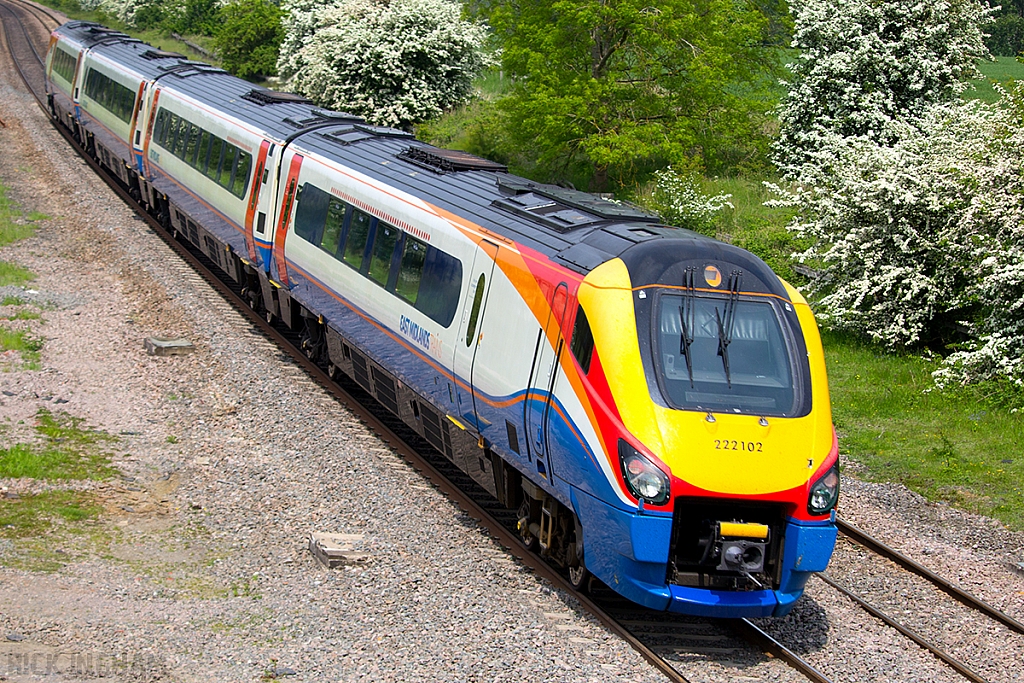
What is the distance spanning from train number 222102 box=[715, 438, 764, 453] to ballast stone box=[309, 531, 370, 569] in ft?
11.0

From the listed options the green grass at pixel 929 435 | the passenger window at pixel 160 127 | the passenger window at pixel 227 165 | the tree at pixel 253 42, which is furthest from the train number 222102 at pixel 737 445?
the tree at pixel 253 42

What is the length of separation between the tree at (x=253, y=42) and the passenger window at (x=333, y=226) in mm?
28745

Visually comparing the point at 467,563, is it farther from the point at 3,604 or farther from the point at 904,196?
the point at 904,196

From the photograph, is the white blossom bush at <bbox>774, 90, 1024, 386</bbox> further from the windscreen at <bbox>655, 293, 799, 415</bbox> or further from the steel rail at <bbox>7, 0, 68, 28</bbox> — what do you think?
the steel rail at <bbox>7, 0, 68, 28</bbox>

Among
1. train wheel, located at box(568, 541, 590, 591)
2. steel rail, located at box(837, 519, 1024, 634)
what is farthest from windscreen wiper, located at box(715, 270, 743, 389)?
steel rail, located at box(837, 519, 1024, 634)

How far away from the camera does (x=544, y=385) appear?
340 inches

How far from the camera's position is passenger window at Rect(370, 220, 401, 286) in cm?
1194

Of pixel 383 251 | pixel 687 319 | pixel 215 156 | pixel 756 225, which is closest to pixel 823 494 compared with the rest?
pixel 687 319

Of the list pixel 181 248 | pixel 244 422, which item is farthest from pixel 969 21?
pixel 244 422

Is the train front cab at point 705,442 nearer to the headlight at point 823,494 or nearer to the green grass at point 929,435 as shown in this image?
the headlight at point 823,494

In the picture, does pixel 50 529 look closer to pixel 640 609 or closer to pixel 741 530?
pixel 640 609

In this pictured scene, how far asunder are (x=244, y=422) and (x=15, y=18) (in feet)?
165

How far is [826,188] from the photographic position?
17375 millimetres

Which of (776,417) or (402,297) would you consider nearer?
(776,417)
